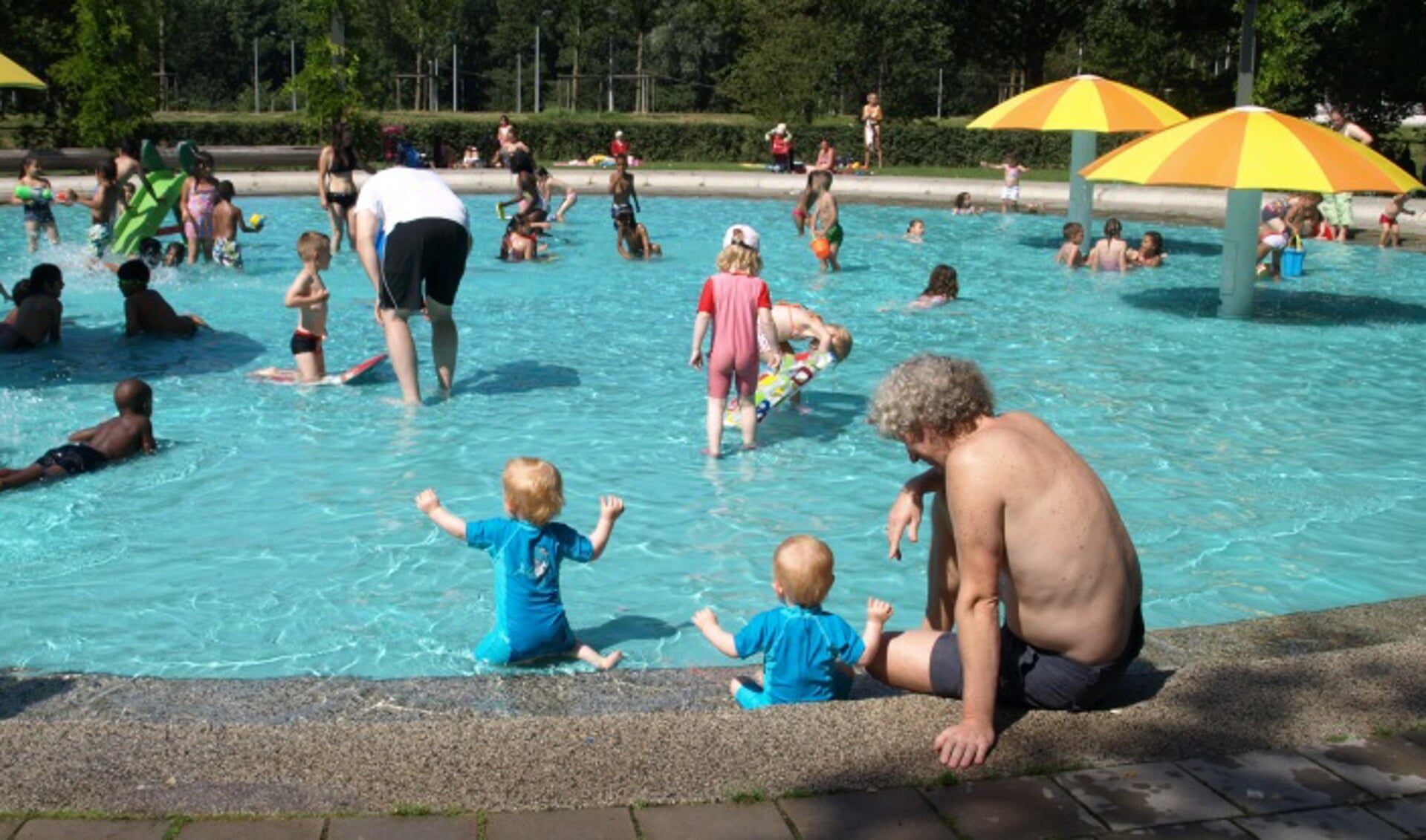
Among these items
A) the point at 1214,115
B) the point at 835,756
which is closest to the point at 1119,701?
the point at 835,756

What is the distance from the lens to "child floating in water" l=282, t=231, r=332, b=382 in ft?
37.1

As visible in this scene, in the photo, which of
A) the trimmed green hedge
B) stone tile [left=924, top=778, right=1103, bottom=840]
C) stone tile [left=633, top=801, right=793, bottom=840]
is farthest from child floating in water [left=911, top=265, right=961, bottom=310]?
the trimmed green hedge

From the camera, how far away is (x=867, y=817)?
3.79 m

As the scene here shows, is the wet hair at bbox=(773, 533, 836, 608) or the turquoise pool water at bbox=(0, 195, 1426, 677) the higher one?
the wet hair at bbox=(773, 533, 836, 608)

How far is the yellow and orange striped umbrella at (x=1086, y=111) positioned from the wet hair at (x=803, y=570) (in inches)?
578

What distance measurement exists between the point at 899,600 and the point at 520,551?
2.32m

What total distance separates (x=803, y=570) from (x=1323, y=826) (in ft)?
6.35

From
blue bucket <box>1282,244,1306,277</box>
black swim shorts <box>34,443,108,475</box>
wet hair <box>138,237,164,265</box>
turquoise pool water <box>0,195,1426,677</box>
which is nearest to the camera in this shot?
turquoise pool water <box>0,195,1426,677</box>

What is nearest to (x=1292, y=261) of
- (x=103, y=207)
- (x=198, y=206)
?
(x=198, y=206)

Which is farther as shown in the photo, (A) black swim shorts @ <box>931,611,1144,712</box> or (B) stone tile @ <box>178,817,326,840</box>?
(A) black swim shorts @ <box>931,611,1144,712</box>

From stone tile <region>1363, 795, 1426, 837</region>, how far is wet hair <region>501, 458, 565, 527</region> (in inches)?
126

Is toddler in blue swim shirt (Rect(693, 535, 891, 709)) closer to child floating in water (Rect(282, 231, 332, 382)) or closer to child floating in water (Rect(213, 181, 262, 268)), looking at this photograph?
child floating in water (Rect(282, 231, 332, 382))

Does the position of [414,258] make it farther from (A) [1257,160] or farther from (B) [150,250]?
(A) [1257,160]

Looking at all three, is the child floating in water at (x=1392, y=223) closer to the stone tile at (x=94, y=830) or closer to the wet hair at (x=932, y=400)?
the wet hair at (x=932, y=400)
